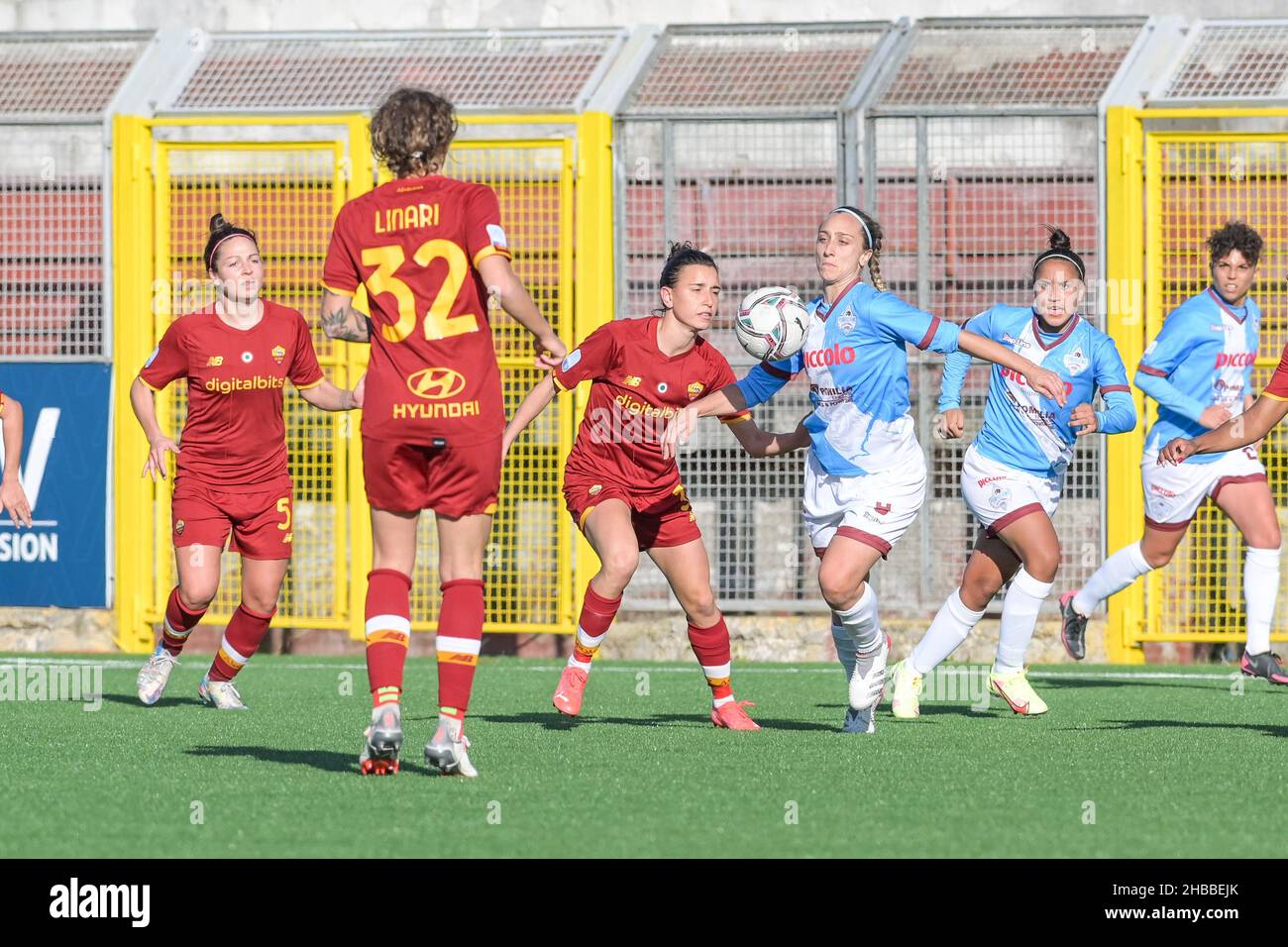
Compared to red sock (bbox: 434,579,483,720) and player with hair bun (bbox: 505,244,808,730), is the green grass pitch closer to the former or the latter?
red sock (bbox: 434,579,483,720)

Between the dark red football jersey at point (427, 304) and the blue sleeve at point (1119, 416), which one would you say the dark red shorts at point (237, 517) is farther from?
the blue sleeve at point (1119, 416)

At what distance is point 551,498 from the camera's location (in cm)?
1213

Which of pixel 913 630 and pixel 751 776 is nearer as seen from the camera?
pixel 751 776

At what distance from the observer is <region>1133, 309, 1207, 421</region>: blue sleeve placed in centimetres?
944

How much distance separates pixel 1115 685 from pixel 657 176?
418 centimetres

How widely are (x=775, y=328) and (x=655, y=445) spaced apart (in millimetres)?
712

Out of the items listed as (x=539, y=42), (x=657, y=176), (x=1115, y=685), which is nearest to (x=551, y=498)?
(x=657, y=176)

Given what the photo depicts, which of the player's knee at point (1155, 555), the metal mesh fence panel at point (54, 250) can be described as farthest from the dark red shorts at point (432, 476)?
the metal mesh fence panel at point (54, 250)

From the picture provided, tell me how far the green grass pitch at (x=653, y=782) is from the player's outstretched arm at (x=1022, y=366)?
4.08ft

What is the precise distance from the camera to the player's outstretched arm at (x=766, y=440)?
7629mm

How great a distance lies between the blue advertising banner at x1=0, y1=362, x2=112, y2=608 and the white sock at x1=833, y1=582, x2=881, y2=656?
643cm

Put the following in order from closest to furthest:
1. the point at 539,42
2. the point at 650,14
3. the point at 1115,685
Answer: the point at 1115,685 → the point at 539,42 → the point at 650,14

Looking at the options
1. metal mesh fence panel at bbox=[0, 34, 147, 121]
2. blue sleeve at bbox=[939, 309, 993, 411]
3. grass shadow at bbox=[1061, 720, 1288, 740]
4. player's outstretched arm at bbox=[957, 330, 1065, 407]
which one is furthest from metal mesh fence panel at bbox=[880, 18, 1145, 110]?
player's outstretched arm at bbox=[957, 330, 1065, 407]
